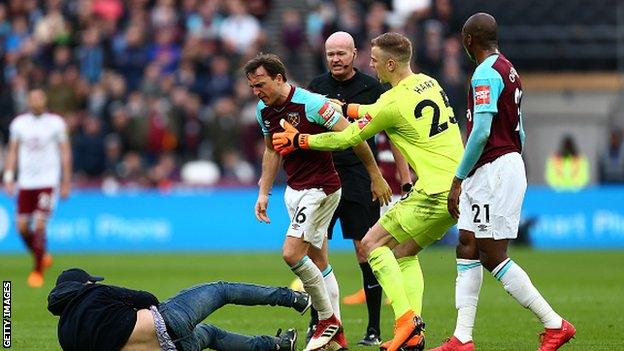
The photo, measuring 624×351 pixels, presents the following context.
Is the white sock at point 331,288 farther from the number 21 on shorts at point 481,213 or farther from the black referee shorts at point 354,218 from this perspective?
the number 21 on shorts at point 481,213

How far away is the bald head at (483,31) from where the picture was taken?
33.7 feet

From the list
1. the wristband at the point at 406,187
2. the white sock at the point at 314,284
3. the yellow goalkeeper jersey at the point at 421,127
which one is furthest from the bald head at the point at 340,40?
the white sock at the point at 314,284

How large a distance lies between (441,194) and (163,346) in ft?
8.79

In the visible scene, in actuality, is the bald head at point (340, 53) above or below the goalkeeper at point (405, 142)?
above

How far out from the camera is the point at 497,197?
1023 cm

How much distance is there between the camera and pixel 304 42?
97.3ft

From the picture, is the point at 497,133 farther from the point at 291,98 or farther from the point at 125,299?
the point at 125,299

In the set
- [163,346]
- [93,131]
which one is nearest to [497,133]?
[163,346]

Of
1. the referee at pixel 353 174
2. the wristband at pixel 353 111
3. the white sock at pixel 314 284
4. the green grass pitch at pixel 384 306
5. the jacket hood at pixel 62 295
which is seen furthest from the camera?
the referee at pixel 353 174

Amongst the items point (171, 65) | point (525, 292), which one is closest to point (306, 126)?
point (525, 292)

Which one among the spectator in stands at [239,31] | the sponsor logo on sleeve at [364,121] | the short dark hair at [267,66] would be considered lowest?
the sponsor logo on sleeve at [364,121]

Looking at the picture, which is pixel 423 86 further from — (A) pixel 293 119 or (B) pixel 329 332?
(B) pixel 329 332

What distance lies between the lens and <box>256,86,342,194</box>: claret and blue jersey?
10938 mm

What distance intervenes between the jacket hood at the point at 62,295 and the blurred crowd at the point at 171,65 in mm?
16756
